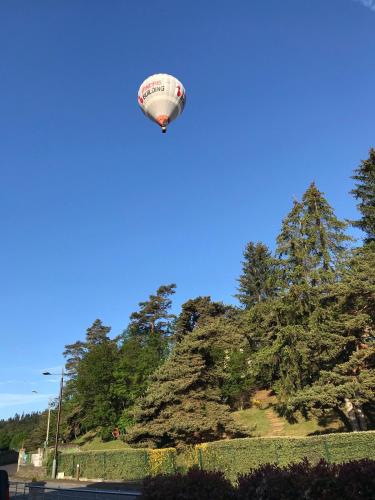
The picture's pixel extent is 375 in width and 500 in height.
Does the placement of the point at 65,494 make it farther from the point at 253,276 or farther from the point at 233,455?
the point at 253,276

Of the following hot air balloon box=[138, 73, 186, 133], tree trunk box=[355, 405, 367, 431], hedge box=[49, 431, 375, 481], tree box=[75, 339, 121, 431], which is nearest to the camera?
hedge box=[49, 431, 375, 481]

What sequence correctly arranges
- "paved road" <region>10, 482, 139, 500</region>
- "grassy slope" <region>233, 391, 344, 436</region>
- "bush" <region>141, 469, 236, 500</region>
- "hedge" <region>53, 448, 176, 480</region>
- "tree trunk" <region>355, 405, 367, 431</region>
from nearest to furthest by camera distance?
"bush" <region>141, 469, 236, 500</region>
"paved road" <region>10, 482, 139, 500</region>
"hedge" <region>53, 448, 176, 480</region>
"tree trunk" <region>355, 405, 367, 431</region>
"grassy slope" <region>233, 391, 344, 436</region>

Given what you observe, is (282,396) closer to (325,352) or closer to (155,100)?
(325,352)

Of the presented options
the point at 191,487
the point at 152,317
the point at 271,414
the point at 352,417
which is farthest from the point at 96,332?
the point at 191,487

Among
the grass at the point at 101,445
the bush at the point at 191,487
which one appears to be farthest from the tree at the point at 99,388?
the bush at the point at 191,487

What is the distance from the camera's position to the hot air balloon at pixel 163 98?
2362 centimetres

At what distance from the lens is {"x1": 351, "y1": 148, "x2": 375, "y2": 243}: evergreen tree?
137 ft

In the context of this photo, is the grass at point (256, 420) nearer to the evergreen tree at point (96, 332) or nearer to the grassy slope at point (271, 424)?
the grassy slope at point (271, 424)

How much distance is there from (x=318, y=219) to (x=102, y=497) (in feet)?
110

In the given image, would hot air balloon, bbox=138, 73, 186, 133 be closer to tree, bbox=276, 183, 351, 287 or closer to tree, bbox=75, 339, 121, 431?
tree, bbox=276, 183, 351, 287

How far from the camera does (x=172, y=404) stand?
3244cm

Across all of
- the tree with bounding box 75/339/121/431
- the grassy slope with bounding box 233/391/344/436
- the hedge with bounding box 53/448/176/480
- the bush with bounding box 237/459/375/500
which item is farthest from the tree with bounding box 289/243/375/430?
the tree with bounding box 75/339/121/431

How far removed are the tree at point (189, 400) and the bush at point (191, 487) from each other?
2329cm

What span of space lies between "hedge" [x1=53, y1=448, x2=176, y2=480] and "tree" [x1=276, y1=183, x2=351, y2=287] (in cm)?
1705
